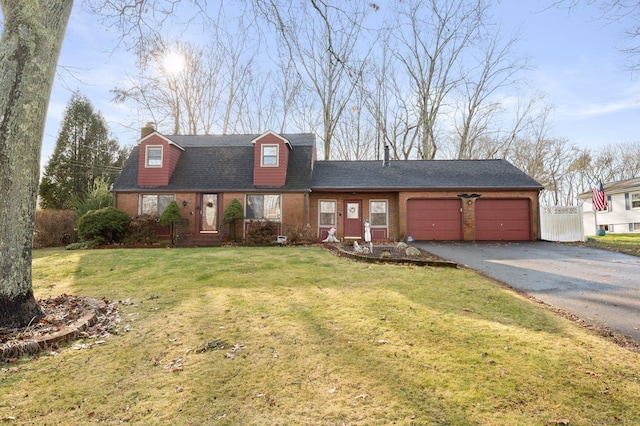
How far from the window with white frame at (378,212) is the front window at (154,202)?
10388 mm

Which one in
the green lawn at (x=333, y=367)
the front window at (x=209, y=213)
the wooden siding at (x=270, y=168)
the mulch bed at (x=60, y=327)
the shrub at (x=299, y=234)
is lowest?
the green lawn at (x=333, y=367)

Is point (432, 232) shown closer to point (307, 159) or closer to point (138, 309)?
point (307, 159)

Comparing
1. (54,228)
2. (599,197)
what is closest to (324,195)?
(54,228)

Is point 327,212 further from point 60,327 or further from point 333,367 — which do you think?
point 333,367

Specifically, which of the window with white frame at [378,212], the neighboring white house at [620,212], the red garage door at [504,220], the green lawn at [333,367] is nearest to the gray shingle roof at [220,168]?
the window with white frame at [378,212]

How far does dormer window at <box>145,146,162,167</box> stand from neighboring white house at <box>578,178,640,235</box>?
28246 millimetres

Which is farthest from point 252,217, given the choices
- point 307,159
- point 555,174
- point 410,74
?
point 555,174

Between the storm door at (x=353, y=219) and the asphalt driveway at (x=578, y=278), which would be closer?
the asphalt driveway at (x=578, y=278)

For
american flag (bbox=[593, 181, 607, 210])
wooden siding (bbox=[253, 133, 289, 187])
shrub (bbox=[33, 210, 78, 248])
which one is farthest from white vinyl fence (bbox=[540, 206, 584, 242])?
shrub (bbox=[33, 210, 78, 248])

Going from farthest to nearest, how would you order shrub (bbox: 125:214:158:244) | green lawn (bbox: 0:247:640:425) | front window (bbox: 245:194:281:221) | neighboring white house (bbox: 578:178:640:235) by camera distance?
neighboring white house (bbox: 578:178:640:235) < front window (bbox: 245:194:281:221) < shrub (bbox: 125:214:158:244) < green lawn (bbox: 0:247:640:425)

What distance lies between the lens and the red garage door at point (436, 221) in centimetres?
1569

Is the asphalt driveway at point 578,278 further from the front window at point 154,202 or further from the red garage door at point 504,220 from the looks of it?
the front window at point 154,202

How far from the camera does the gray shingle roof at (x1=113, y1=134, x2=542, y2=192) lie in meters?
15.8

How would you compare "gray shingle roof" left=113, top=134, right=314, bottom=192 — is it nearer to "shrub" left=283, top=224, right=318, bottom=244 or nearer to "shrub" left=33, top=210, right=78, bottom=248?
"shrub" left=283, top=224, right=318, bottom=244
